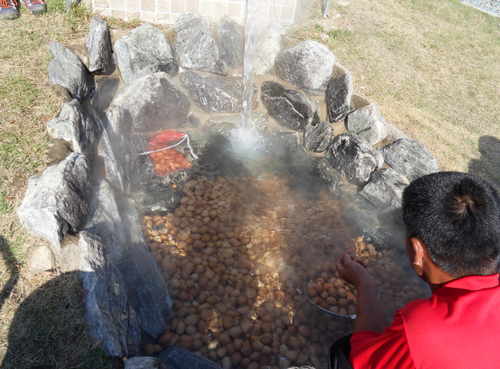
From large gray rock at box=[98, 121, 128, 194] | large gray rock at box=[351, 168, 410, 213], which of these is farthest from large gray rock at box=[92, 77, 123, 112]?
large gray rock at box=[351, 168, 410, 213]

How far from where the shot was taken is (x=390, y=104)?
4.58 m

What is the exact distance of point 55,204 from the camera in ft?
6.85

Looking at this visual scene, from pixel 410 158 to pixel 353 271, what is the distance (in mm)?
2271

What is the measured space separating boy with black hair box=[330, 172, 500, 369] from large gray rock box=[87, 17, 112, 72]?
3.53 m

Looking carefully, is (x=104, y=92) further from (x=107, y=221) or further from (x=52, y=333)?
(x=52, y=333)

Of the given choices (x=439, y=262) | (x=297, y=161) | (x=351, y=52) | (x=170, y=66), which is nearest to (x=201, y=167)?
(x=297, y=161)

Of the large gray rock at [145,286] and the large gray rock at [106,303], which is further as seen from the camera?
the large gray rock at [145,286]

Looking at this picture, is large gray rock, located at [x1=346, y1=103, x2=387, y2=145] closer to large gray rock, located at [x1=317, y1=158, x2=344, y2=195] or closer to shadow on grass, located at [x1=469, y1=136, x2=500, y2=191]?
large gray rock, located at [x1=317, y1=158, x2=344, y2=195]

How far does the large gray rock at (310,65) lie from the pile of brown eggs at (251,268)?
1.57m

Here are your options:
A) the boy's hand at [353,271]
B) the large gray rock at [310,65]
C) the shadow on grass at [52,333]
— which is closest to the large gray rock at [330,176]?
the large gray rock at [310,65]

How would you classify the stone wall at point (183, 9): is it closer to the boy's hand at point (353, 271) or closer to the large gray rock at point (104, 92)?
the large gray rock at point (104, 92)

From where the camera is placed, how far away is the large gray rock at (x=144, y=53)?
401 centimetres

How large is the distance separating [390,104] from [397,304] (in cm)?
288

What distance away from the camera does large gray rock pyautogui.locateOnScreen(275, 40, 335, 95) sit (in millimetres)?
4335
